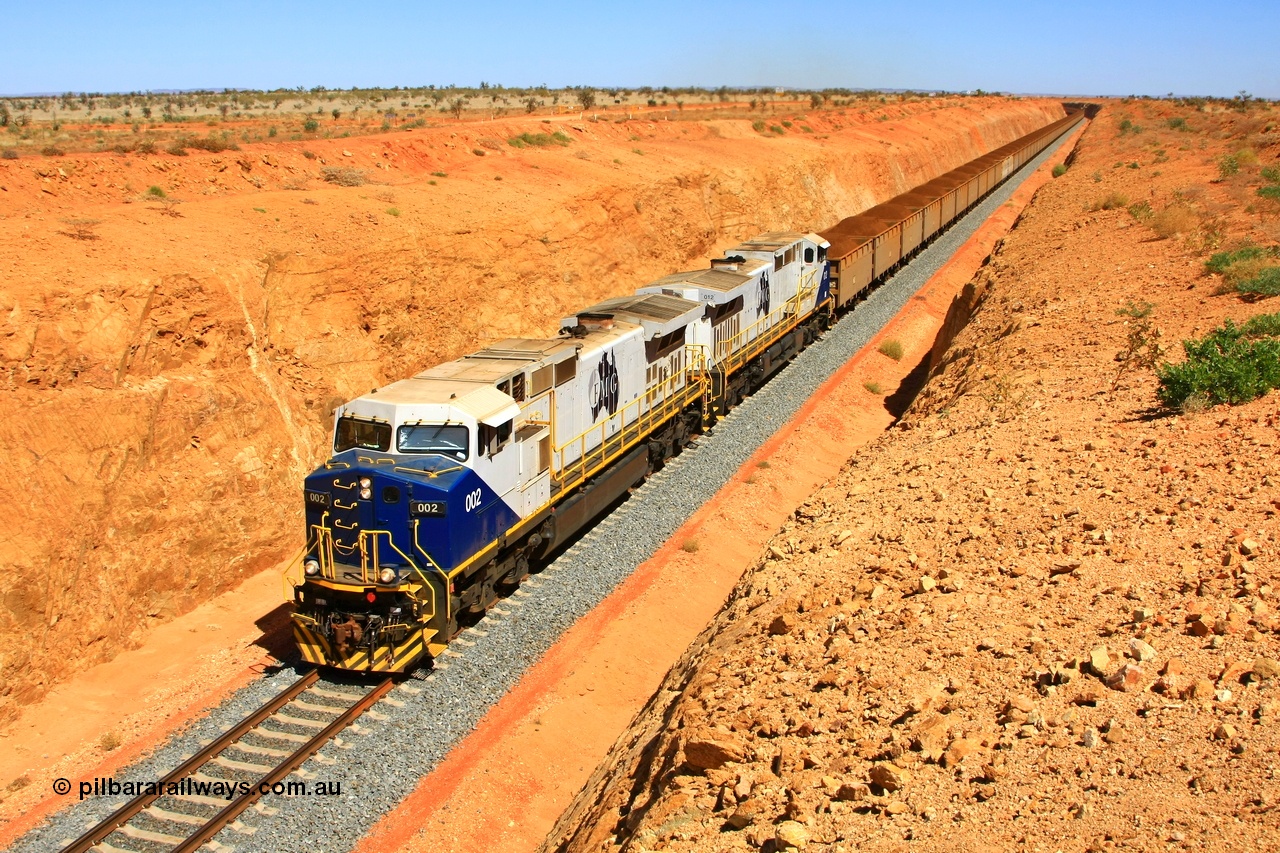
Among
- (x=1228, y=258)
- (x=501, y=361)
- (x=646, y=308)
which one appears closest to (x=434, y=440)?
(x=501, y=361)

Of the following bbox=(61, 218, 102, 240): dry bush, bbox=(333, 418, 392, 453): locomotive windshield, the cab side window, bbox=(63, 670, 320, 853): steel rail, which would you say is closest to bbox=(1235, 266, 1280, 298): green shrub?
the cab side window

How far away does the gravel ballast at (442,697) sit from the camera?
37.1 feet

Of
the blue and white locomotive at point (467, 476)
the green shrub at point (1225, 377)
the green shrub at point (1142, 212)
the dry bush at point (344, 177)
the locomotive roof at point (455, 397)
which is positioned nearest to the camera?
the blue and white locomotive at point (467, 476)

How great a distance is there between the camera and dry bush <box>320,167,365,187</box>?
30188 mm

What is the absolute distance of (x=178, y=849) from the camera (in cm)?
1055

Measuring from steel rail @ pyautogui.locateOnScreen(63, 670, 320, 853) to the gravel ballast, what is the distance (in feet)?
1.31

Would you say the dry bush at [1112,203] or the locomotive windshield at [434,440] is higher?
the dry bush at [1112,203]

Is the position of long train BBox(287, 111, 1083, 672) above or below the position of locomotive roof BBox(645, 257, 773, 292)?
below

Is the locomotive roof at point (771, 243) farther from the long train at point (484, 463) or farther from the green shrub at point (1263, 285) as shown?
the green shrub at point (1263, 285)

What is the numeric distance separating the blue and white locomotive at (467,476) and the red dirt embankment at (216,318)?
291 centimetres

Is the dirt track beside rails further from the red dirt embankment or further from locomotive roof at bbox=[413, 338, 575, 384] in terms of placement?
locomotive roof at bbox=[413, 338, 575, 384]

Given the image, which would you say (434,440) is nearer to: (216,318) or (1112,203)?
(216,318)

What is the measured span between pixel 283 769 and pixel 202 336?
1062 centimetres

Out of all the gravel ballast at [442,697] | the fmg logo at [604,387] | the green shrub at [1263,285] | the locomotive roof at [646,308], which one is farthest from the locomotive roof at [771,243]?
the green shrub at [1263,285]
